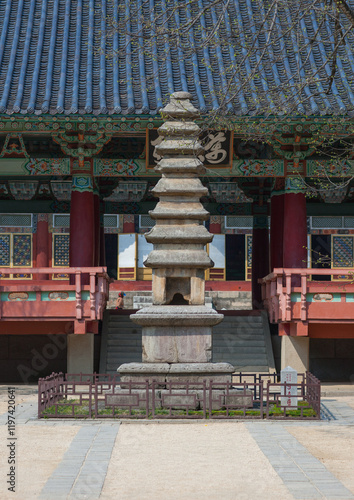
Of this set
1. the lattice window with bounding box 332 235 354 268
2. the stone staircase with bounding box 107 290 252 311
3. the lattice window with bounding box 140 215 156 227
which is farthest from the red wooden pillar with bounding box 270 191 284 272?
the lattice window with bounding box 140 215 156 227

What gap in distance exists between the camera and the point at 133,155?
1967 centimetres

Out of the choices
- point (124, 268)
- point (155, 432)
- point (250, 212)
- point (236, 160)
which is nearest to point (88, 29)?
point (236, 160)

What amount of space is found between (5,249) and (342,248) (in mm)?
10024

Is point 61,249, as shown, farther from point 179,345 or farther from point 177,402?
point 177,402

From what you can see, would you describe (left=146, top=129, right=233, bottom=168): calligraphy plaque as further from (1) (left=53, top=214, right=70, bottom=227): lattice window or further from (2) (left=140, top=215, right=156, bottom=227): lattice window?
(2) (left=140, top=215, right=156, bottom=227): lattice window

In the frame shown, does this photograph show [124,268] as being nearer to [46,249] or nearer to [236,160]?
[46,249]

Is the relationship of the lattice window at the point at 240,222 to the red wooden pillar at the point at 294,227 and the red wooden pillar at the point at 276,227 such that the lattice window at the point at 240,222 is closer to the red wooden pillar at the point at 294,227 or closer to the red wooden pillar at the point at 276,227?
the red wooden pillar at the point at 276,227

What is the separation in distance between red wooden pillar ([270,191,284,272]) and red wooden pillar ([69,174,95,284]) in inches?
180

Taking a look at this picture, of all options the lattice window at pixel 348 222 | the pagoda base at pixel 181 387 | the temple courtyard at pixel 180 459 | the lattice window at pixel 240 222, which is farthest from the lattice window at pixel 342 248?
the temple courtyard at pixel 180 459

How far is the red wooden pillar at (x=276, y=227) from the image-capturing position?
811 inches

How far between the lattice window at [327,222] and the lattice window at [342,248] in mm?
389

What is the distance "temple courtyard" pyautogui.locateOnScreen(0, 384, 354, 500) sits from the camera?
→ 722 cm

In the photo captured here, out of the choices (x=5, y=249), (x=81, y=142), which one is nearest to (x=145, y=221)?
(x=5, y=249)

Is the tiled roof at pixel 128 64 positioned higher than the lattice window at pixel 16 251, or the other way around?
the tiled roof at pixel 128 64
